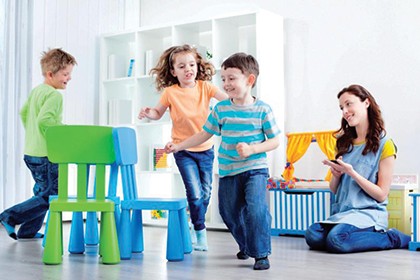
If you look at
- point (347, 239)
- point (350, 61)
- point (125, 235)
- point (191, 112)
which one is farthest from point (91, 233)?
point (350, 61)

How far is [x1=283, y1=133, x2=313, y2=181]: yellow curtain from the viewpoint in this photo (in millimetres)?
3869

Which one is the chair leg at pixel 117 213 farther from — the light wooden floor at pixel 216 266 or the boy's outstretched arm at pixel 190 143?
the boy's outstretched arm at pixel 190 143

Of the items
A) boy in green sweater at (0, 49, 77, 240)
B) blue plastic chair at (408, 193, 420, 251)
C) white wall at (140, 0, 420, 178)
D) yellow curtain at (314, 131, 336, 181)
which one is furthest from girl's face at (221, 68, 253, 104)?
white wall at (140, 0, 420, 178)

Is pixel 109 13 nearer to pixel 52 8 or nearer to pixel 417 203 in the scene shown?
pixel 52 8

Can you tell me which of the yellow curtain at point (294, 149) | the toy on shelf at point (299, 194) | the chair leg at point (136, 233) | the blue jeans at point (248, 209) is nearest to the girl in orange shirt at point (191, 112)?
the chair leg at point (136, 233)

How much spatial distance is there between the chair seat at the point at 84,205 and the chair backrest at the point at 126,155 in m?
0.21

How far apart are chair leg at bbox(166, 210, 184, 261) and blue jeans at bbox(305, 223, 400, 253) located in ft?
2.41

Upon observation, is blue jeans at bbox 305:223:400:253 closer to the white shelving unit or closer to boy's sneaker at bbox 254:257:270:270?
boy's sneaker at bbox 254:257:270:270

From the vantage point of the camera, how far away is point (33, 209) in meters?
3.35

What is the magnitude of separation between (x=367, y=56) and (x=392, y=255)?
5.10 feet

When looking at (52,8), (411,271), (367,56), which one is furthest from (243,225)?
(52,8)

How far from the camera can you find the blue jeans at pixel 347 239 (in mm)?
2826

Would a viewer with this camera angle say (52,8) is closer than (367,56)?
No

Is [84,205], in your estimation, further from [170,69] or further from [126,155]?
[170,69]
